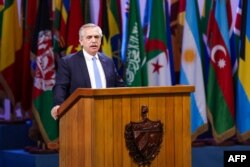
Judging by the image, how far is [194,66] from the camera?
21.3ft

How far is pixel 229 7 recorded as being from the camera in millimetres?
6676

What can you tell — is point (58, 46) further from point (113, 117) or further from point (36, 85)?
point (113, 117)

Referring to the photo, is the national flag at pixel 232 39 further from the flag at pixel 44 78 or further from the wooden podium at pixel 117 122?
the wooden podium at pixel 117 122

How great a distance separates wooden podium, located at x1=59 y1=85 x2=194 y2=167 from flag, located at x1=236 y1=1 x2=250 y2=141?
2726 millimetres

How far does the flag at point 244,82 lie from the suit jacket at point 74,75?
236 cm

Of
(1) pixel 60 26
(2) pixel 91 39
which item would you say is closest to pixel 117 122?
(2) pixel 91 39

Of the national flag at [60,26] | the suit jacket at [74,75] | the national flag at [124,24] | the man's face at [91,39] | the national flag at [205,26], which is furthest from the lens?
the national flag at [205,26]

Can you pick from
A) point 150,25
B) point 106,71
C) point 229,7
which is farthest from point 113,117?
point 229,7

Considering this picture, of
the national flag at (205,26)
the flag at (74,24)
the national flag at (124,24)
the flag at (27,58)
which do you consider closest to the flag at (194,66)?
the national flag at (205,26)


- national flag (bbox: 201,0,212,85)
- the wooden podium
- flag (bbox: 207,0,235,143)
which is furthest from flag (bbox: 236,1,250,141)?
the wooden podium

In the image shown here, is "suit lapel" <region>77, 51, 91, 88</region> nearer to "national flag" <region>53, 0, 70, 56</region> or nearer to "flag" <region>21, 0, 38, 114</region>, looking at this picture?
"national flag" <region>53, 0, 70, 56</region>

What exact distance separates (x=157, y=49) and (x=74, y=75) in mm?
2057

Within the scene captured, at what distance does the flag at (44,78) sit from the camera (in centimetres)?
586

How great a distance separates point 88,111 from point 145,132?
360 millimetres
